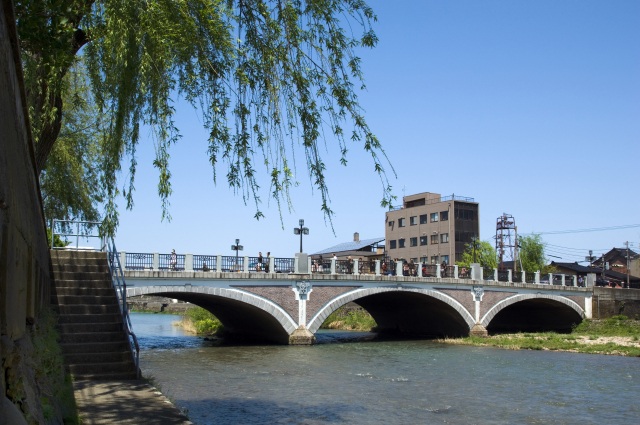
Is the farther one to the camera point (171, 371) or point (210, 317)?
point (210, 317)

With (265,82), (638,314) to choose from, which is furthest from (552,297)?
(265,82)

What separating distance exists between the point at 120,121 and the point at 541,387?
14.9 m

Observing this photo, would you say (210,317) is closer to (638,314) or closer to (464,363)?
(464,363)

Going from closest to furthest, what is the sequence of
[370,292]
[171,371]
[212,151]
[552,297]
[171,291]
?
[212,151] < [171,371] < [171,291] < [370,292] < [552,297]

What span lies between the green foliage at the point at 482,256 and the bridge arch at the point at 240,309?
29.3 m

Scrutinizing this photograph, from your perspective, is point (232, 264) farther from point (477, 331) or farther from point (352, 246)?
point (352, 246)

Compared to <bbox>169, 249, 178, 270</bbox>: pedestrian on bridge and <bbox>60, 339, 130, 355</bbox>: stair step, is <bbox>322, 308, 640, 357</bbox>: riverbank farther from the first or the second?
<bbox>60, 339, 130, 355</bbox>: stair step

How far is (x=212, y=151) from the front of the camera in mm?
6230

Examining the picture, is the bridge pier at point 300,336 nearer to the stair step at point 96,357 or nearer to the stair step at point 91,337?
the stair step at point 91,337

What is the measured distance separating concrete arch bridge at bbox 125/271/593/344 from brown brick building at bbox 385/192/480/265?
19.4 m

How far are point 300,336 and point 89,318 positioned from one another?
18.2m

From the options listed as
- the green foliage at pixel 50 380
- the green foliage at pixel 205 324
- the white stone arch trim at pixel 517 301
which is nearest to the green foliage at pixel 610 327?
the white stone arch trim at pixel 517 301

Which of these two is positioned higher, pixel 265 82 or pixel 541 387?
pixel 265 82

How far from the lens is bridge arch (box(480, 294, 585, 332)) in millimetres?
38562
